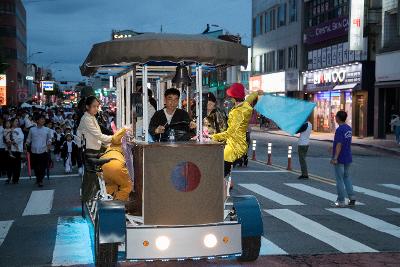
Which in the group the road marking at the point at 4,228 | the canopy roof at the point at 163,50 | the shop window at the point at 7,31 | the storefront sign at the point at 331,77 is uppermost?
the shop window at the point at 7,31

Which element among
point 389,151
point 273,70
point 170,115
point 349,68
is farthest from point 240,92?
point 273,70

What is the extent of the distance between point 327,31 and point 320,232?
36397mm

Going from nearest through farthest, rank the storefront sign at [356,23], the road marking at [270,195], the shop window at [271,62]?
the road marking at [270,195] → the storefront sign at [356,23] → the shop window at [271,62]

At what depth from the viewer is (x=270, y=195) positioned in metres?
13.7

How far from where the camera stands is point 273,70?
5831 centimetres

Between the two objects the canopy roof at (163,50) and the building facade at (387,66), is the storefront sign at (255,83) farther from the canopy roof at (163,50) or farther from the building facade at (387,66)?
the canopy roof at (163,50)

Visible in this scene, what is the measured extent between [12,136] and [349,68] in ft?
97.5

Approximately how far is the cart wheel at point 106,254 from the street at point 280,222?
14 centimetres

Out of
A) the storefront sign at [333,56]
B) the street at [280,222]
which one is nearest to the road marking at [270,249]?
the street at [280,222]

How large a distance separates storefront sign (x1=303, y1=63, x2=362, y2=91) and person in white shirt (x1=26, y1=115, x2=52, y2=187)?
28247 millimetres

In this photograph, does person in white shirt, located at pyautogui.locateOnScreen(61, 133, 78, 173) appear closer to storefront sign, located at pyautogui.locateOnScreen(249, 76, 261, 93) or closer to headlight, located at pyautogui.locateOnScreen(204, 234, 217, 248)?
headlight, located at pyautogui.locateOnScreen(204, 234, 217, 248)

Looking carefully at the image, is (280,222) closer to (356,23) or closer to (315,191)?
(315,191)

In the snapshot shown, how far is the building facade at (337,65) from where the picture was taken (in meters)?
Answer: 39.4

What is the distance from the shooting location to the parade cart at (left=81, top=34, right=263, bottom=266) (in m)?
6.42
